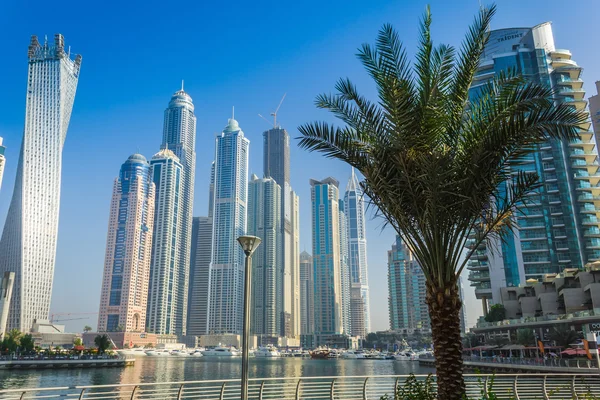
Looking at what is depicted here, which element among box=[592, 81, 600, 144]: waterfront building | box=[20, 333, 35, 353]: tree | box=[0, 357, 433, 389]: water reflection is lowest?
box=[0, 357, 433, 389]: water reflection

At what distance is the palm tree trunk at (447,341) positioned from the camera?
10.7m

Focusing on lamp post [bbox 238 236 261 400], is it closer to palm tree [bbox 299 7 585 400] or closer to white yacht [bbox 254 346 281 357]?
palm tree [bbox 299 7 585 400]

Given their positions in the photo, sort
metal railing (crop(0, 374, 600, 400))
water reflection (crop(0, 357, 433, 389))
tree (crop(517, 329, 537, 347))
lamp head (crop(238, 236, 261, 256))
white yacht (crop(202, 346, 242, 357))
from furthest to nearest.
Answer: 1. white yacht (crop(202, 346, 242, 357))
2. tree (crop(517, 329, 537, 347))
3. water reflection (crop(0, 357, 433, 389))
4. lamp head (crop(238, 236, 261, 256))
5. metal railing (crop(0, 374, 600, 400))

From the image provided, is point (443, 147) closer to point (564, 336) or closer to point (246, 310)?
point (246, 310)

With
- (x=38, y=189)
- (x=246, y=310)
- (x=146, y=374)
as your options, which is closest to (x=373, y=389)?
(x=246, y=310)

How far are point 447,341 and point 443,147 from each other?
494cm

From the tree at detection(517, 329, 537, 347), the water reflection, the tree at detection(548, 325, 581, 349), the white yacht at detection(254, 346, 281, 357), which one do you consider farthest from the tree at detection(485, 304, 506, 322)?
the white yacht at detection(254, 346, 281, 357)

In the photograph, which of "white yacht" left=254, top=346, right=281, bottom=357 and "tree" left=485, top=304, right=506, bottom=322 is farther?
"white yacht" left=254, top=346, right=281, bottom=357

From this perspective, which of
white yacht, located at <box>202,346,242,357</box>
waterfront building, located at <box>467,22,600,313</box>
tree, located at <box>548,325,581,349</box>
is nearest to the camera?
tree, located at <box>548,325,581,349</box>

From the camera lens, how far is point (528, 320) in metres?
65.9

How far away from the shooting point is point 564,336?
178ft

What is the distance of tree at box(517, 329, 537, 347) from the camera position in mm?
61922

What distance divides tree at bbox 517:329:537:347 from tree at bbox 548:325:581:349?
492 cm

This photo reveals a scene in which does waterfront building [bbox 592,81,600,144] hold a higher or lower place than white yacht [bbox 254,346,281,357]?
higher
